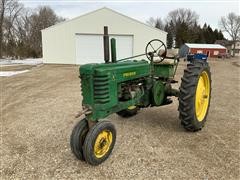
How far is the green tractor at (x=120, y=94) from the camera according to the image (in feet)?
9.33

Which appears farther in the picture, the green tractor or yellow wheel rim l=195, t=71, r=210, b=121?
yellow wheel rim l=195, t=71, r=210, b=121

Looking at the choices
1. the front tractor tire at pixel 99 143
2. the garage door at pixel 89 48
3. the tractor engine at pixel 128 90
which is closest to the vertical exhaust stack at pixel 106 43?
the tractor engine at pixel 128 90

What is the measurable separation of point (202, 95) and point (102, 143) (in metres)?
2.12

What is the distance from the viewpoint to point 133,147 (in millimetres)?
3379

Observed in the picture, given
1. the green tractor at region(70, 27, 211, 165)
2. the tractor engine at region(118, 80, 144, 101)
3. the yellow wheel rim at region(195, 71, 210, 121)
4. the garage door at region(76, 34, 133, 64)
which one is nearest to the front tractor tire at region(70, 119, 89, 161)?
the green tractor at region(70, 27, 211, 165)

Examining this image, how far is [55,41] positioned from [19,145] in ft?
47.2

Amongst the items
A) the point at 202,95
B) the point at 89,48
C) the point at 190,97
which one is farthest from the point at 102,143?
the point at 89,48

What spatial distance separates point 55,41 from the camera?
16.9 m

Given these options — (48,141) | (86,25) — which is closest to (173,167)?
(48,141)

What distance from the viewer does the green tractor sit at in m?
2.84

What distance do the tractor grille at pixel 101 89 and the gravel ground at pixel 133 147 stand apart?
75cm

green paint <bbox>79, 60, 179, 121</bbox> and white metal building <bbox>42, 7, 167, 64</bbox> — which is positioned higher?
white metal building <bbox>42, 7, 167, 64</bbox>

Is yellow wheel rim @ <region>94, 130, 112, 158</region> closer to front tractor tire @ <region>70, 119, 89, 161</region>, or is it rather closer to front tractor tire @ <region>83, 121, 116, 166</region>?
front tractor tire @ <region>83, 121, 116, 166</region>

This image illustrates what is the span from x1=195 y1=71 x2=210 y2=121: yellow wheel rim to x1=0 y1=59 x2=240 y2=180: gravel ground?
0.80ft
